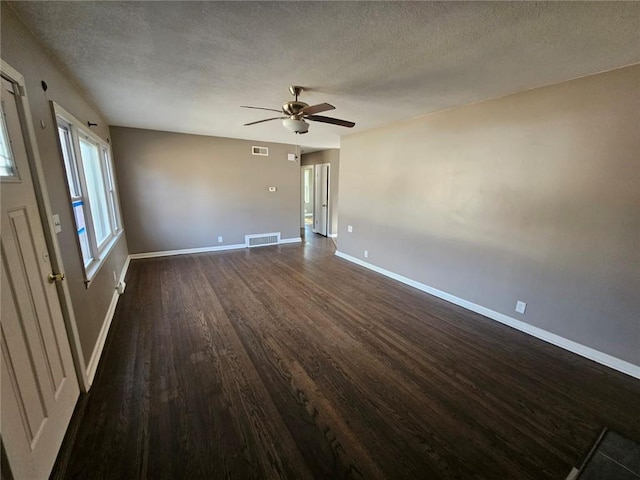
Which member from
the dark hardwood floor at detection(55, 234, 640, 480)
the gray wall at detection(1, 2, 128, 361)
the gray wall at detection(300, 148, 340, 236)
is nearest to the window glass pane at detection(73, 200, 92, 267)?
the gray wall at detection(1, 2, 128, 361)

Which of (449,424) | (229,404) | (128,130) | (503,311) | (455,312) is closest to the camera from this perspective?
(449,424)

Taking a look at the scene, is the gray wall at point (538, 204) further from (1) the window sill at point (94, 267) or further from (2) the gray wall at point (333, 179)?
(1) the window sill at point (94, 267)

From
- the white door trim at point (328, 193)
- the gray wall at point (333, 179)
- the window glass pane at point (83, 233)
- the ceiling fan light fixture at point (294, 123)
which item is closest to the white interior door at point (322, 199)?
the white door trim at point (328, 193)

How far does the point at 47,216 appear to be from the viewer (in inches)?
60.2

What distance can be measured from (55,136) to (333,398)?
2.78 m

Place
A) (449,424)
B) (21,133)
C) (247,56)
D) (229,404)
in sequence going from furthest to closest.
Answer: (247,56)
(229,404)
(449,424)
(21,133)

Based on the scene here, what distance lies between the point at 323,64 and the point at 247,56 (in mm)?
581

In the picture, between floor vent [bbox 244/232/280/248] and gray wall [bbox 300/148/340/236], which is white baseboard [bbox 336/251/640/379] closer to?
floor vent [bbox 244/232/280/248]

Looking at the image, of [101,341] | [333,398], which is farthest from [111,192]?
[333,398]

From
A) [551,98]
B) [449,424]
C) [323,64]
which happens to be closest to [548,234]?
[551,98]

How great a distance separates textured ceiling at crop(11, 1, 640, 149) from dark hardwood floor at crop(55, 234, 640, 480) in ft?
7.86

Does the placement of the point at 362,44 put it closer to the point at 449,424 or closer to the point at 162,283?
the point at 449,424

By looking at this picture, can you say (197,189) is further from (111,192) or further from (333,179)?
(333,179)

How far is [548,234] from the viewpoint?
8.18 ft
